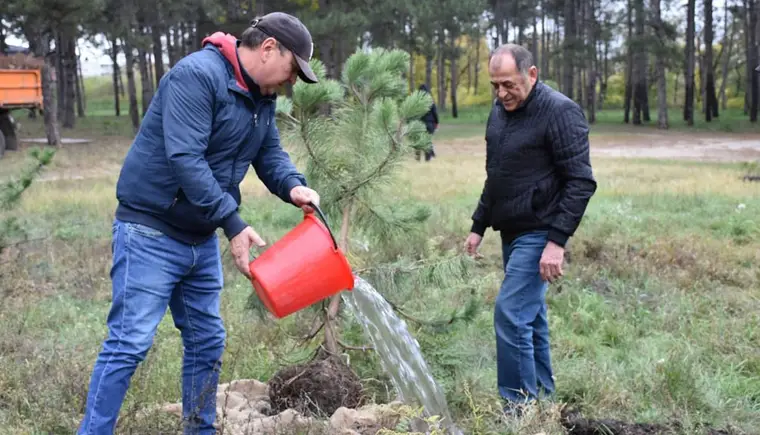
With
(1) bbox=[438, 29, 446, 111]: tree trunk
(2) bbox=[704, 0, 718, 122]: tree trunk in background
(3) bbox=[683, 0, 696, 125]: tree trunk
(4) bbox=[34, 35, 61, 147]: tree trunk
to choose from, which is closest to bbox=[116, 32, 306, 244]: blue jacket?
(4) bbox=[34, 35, 61, 147]: tree trunk

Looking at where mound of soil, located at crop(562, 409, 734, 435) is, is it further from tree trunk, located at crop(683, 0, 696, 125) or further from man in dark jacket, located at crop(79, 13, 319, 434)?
tree trunk, located at crop(683, 0, 696, 125)

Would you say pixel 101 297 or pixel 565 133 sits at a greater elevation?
pixel 565 133

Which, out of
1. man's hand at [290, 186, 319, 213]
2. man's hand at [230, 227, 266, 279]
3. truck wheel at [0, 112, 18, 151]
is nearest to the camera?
man's hand at [230, 227, 266, 279]

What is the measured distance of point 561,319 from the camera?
5488mm

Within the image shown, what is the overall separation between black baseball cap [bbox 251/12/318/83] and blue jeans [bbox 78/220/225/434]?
2.75ft

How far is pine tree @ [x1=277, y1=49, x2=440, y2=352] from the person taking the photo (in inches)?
166

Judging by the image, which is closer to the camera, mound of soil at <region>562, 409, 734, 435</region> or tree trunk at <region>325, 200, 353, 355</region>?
mound of soil at <region>562, 409, 734, 435</region>

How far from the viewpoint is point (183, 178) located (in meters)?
2.78

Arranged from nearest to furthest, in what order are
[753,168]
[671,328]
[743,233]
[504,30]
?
[671,328], [743,233], [753,168], [504,30]

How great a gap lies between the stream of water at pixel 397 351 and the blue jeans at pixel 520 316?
34cm

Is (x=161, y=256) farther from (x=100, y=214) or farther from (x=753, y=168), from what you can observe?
(x=753, y=168)

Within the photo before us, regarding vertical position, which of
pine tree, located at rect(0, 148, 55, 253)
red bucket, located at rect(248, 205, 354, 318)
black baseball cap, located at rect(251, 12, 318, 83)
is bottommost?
red bucket, located at rect(248, 205, 354, 318)

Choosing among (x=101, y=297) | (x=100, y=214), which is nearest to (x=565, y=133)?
(x=101, y=297)

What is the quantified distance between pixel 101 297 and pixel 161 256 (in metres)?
3.48
